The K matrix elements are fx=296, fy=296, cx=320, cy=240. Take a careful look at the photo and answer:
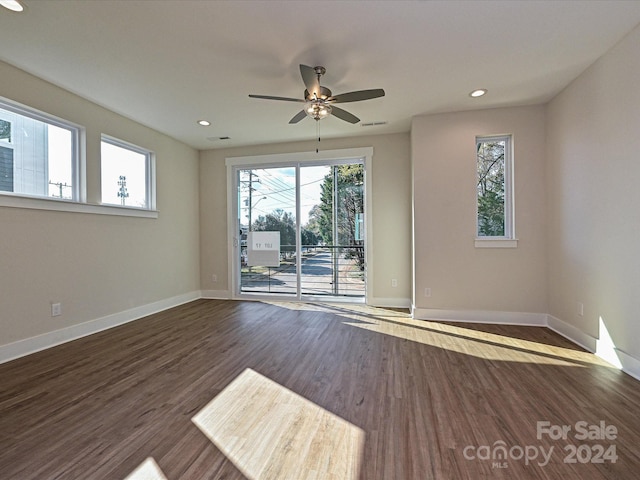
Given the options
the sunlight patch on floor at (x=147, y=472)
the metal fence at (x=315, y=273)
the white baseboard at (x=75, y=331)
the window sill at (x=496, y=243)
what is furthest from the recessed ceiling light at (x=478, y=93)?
the white baseboard at (x=75, y=331)

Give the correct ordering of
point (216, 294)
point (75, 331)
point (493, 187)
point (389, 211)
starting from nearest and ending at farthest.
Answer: point (75, 331) < point (493, 187) < point (389, 211) < point (216, 294)

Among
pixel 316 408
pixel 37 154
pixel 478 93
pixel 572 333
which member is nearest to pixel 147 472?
pixel 316 408

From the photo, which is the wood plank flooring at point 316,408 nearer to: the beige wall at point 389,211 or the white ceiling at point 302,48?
the beige wall at point 389,211

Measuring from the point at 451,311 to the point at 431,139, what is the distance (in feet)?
7.44

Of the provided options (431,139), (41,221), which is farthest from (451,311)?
(41,221)

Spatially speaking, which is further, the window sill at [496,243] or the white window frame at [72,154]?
the window sill at [496,243]

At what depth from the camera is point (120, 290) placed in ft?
12.5

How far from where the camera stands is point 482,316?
3.79 m

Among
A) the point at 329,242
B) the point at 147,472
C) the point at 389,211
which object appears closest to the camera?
the point at 147,472

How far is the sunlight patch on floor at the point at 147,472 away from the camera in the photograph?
135cm

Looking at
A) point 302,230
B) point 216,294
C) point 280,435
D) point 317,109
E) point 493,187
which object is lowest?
point 280,435

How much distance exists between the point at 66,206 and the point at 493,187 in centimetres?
500

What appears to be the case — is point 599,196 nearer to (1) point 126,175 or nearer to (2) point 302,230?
(2) point 302,230

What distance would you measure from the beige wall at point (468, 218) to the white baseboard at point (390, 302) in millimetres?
637
